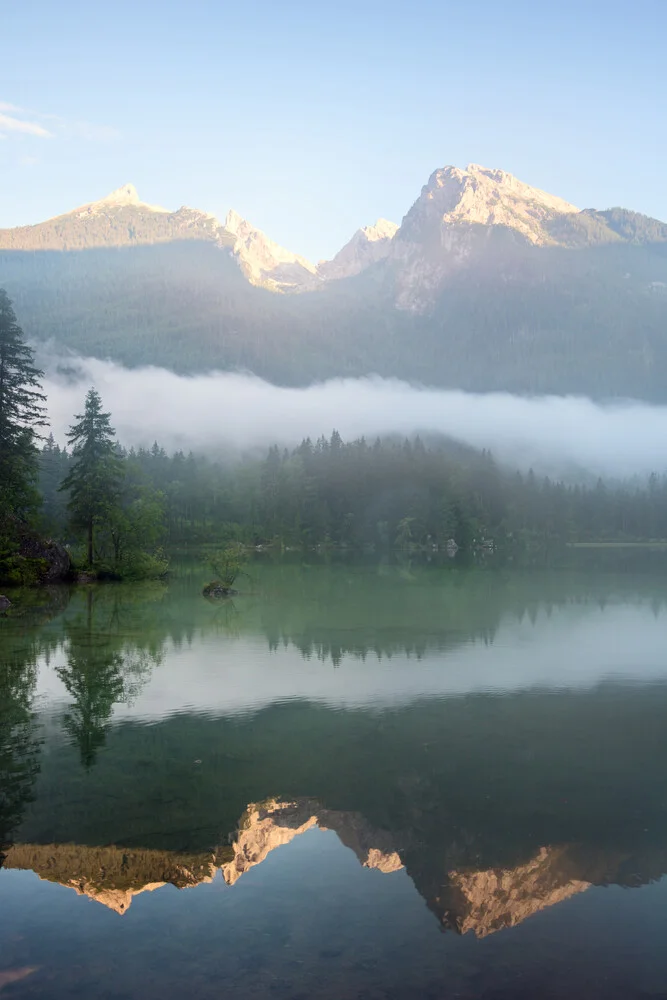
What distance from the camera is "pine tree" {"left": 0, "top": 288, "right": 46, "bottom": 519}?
53.3 m

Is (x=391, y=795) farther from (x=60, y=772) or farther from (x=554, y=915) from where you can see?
(x=60, y=772)

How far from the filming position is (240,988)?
8.94 m

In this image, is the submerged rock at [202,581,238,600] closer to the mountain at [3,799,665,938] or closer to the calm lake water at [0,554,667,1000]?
the calm lake water at [0,554,667,1000]

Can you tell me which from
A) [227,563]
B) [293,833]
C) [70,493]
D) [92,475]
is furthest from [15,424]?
[293,833]

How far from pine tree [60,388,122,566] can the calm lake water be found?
4077 cm

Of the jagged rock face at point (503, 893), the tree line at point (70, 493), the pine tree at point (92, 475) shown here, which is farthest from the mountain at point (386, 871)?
the pine tree at point (92, 475)

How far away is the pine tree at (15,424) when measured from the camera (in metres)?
53.3

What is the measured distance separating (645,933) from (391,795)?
5497 millimetres

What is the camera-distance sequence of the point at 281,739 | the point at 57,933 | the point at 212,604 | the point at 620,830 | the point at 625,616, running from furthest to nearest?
the point at 212,604 → the point at 625,616 → the point at 281,739 → the point at 620,830 → the point at 57,933

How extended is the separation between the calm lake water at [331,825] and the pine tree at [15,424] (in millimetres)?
26573

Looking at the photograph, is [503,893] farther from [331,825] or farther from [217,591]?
[217,591]

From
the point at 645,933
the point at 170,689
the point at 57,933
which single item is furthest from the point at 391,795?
the point at 170,689

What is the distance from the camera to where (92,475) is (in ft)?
230

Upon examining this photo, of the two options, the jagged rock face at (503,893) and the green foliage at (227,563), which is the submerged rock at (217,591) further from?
the jagged rock face at (503,893)
